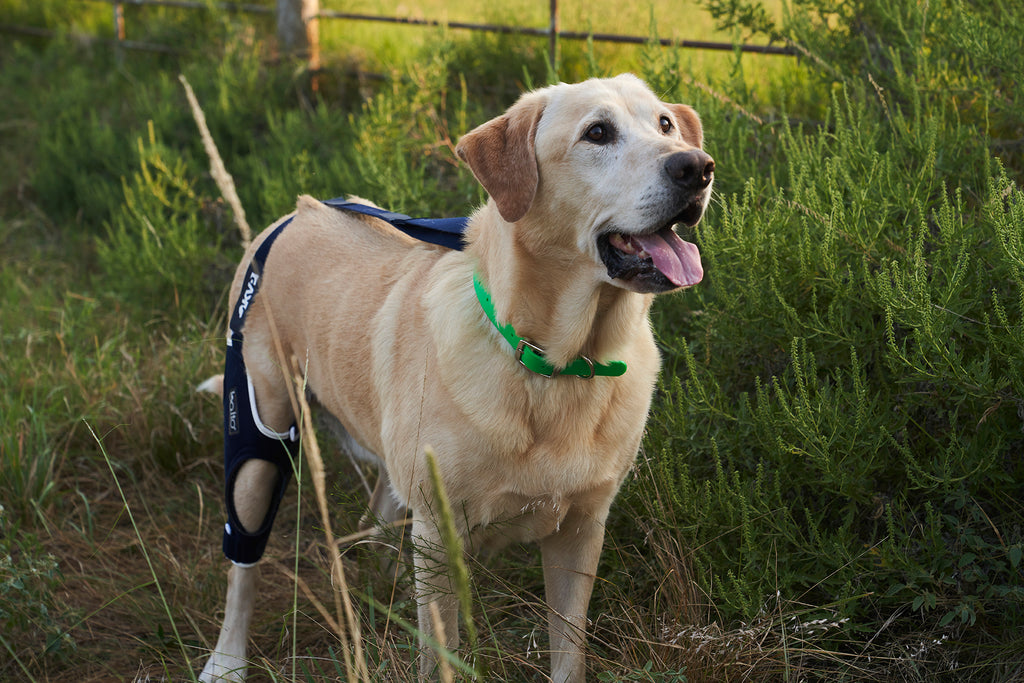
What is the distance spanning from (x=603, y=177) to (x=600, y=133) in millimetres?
134

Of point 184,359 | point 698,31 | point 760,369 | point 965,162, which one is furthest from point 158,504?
point 698,31

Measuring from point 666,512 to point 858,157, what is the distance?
4.54 ft

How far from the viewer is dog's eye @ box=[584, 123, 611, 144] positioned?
7.47ft

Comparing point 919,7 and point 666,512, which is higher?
point 919,7

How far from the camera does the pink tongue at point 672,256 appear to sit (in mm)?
2117

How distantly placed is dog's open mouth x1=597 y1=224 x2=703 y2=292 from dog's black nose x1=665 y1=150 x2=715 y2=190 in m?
0.14

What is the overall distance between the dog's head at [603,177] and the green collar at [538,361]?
0.22m

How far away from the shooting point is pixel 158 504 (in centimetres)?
374

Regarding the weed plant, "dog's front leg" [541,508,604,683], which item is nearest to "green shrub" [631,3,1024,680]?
the weed plant

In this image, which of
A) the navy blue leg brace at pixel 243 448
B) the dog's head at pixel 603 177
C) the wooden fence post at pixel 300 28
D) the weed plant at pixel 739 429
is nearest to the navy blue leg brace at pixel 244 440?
the navy blue leg brace at pixel 243 448

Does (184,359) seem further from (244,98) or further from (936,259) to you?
(936,259)

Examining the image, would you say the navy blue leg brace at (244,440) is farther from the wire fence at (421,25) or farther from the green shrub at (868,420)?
the wire fence at (421,25)

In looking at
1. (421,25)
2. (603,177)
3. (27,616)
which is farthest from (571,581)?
(421,25)

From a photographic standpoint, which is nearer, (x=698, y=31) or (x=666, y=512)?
(x=666, y=512)
